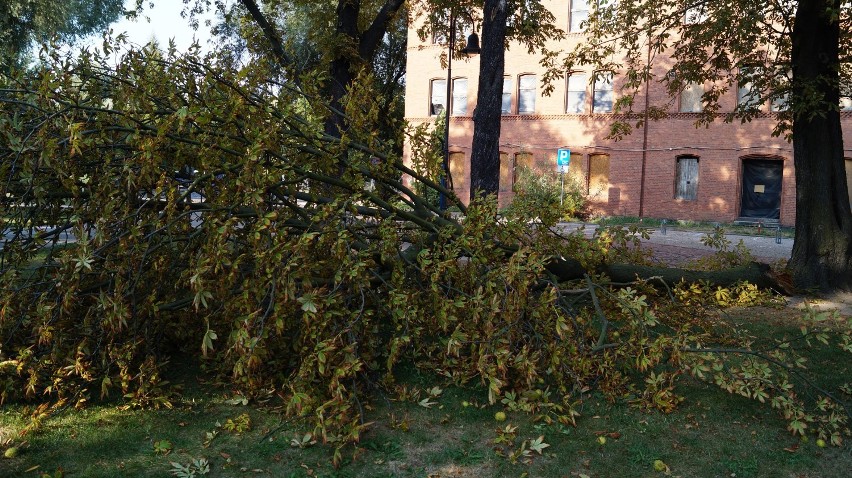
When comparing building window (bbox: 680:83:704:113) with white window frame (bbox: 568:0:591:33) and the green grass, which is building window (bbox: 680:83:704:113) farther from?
the green grass

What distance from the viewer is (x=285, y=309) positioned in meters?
4.92

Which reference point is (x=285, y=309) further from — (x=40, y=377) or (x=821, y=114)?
(x=821, y=114)

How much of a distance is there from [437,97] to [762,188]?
14.6m

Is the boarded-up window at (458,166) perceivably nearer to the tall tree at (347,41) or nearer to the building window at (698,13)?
the tall tree at (347,41)

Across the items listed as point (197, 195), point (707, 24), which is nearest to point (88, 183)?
point (197, 195)

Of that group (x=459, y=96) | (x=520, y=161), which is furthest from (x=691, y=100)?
(x=459, y=96)

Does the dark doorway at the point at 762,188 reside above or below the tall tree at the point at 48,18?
below

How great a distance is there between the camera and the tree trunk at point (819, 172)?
11.4 meters

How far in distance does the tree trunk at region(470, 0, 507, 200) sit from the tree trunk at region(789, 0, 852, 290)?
4202 mm

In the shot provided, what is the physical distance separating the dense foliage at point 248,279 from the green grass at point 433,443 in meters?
0.16

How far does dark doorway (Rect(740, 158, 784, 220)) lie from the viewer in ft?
99.1

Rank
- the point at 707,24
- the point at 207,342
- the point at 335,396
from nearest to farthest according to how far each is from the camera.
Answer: the point at 207,342
the point at 335,396
the point at 707,24

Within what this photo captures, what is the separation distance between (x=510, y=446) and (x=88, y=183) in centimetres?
324

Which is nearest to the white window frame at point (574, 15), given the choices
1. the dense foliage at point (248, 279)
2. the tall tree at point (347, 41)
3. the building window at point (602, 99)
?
the building window at point (602, 99)
